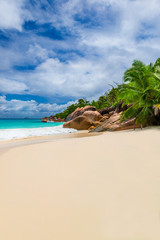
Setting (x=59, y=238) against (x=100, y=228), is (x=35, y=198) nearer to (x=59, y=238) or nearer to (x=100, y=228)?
(x=59, y=238)

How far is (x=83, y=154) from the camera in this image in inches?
137

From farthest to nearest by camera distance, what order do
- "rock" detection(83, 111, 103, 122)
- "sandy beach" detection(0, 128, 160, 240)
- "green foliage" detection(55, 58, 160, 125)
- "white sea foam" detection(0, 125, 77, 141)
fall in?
"rock" detection(83, 111, 103, 122), "white sea foam" detection(0, 125, 77, 141), "green foliage" detection(55, 58, 160, 125), "sandy beach" detection(0, 128, 160, 240)

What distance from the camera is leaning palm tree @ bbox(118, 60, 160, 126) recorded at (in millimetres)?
10050

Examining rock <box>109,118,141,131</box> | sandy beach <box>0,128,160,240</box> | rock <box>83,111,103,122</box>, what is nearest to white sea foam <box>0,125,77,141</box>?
rock <box>109,118,141,131</box>

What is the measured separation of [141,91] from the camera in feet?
35.6

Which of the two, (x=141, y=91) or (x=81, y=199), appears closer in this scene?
(x=81, y=199)

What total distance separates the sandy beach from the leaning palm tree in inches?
308

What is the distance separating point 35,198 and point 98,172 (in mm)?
1126

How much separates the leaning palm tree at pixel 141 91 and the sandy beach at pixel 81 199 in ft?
25.6

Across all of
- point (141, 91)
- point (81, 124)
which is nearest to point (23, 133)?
point (81, 124)

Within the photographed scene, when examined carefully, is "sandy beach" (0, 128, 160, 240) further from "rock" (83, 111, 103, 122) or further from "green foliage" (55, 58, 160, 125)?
"rock" (83, 111, 103, 122)

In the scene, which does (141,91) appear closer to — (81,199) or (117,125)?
(117,125)

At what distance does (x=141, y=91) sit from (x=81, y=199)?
10614 mm

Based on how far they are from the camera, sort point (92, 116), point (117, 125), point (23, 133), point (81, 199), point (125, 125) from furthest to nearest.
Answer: point (92, 116)
point (23, 133)
point (117, 125)
point (125, 125)
point (81, 199)
